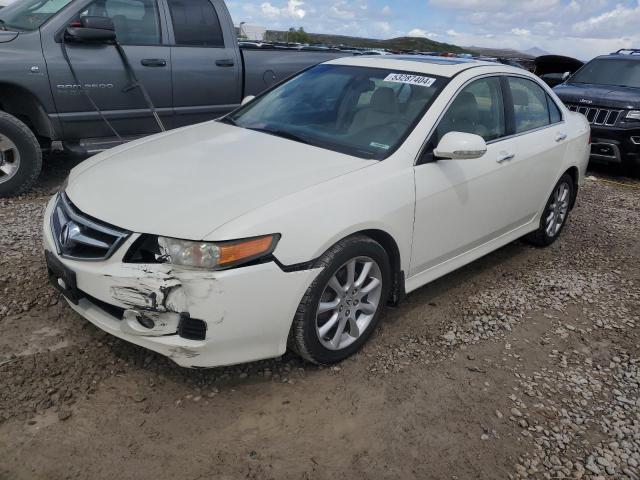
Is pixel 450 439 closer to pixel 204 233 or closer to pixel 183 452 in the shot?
pixel 183 452

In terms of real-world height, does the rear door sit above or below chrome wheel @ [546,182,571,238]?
above

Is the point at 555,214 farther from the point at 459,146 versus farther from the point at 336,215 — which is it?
the point at 336,215

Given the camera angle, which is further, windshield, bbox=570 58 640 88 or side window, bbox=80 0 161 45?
windshield, bbox=570 58 640 88

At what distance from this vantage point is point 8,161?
507 cm

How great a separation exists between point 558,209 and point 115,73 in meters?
4.32

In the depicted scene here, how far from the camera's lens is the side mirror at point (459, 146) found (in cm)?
312

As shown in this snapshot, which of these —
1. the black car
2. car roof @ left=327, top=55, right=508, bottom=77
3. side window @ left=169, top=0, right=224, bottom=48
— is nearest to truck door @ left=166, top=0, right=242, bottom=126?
side window @ left=169, top=0, right=224, bottom=48

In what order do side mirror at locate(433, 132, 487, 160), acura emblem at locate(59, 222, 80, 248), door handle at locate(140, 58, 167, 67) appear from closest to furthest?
acura emblem at locate(59, 222, 80, 248) < side mirror at locate(433, 132, 487, 160) < door handle at locate(140, 58, 167, 67)

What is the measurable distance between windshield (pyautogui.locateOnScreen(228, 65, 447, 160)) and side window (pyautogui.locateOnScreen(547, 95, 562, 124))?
5.23 ft

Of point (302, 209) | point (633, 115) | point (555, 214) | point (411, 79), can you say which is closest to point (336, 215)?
point (302, 209)

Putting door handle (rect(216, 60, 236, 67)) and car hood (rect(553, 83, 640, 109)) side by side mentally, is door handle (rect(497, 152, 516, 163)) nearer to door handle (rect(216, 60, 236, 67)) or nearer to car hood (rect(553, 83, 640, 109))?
door handle (rect(216, 60, 236, 67))

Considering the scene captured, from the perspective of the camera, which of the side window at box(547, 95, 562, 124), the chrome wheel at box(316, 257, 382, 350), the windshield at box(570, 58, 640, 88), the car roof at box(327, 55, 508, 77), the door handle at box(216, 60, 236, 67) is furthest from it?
the windshield at box(570, 58, 640, 88)

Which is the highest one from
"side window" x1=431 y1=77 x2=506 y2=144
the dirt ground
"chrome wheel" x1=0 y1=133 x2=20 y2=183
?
"side window" x1=431 y1=77 x2=506 y2=144

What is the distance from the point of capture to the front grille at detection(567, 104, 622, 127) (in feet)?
25.2
